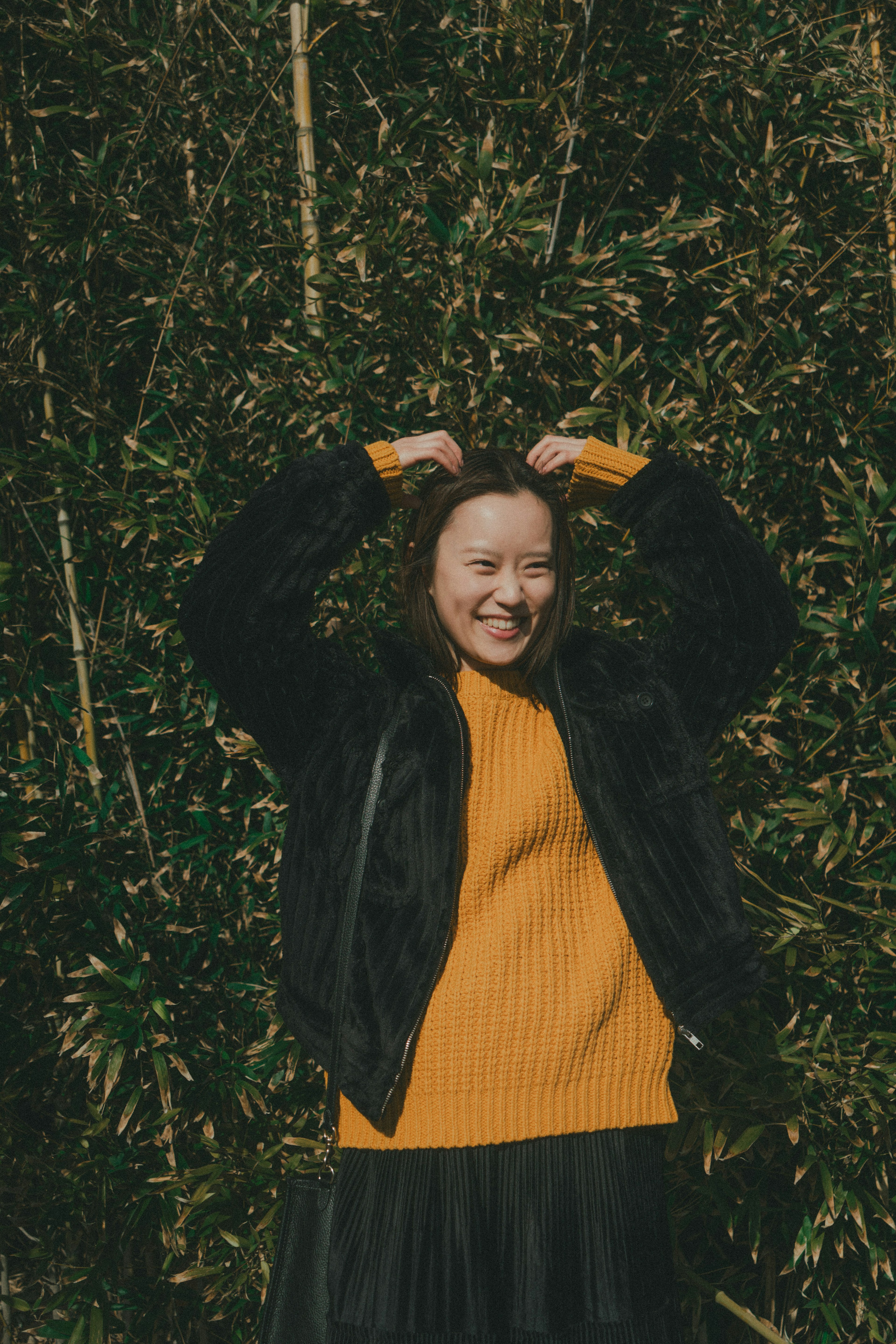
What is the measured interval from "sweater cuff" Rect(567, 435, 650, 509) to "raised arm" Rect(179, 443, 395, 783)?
31 centimetres

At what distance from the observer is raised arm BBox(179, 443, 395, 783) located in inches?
61.2

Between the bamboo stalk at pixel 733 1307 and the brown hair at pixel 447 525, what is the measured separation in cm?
137

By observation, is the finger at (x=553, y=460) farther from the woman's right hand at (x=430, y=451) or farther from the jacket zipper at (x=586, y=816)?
the jacket zipper at (x=586, y=816)

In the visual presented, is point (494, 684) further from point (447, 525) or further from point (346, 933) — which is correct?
point (346, 933)

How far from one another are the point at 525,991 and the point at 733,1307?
1134 mm

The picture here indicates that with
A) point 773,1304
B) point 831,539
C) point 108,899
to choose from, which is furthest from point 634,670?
point 773,1304

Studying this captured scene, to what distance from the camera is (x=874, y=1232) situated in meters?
2.11

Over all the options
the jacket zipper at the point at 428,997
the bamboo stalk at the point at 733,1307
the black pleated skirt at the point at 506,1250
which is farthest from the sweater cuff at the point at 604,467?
the bamboo stalk at the point at 733,1307

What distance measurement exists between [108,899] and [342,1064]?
80 centimetres

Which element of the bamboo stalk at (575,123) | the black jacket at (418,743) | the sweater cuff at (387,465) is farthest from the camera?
the bamboo stalk at (575,123)

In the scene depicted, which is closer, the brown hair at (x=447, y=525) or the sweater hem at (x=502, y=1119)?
the sweater hem at (x=502, y=1119)

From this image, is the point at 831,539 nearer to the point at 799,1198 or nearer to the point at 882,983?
the point at 882,983

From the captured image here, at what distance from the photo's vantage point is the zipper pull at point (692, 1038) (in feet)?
5.04

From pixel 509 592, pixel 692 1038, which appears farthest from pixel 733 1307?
pixel 509 592
